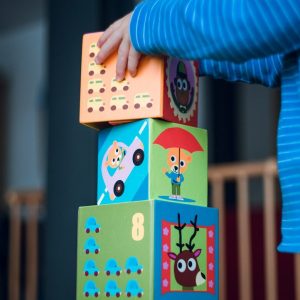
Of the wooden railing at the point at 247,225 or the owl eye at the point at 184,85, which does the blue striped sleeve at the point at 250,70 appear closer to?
the owl eye at the point at 184,85

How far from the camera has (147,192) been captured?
1326mm

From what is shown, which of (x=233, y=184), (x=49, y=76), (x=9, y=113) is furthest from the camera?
(x=9, y=113)

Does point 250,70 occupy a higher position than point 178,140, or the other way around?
point 250,70

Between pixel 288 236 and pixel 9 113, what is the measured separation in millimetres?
4153

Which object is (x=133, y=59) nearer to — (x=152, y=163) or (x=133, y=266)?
(x=152, y=163)

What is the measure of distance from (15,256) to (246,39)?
7.84 ft

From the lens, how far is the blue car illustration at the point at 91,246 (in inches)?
54.0

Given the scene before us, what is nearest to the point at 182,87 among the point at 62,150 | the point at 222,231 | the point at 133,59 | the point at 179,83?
the point at 179,83

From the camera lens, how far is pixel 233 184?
427 centimetres

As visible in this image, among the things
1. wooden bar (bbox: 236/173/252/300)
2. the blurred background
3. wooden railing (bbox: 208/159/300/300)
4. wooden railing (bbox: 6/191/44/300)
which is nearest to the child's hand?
the blurred background

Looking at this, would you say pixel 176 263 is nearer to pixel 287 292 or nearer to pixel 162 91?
pixel 162 91

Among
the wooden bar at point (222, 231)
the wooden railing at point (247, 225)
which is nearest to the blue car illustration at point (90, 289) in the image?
the wooden railing at point (247, 225)

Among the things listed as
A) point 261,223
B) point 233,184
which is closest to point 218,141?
point 233,184

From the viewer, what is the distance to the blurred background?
2213mm
